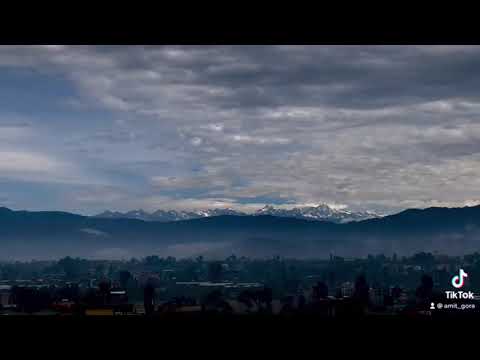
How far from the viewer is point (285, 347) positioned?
2607 millimetres

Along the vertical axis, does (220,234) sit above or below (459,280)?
above

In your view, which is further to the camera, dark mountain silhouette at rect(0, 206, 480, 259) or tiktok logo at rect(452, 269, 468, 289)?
dark mountain silhouette at rect(0, 206, 480, 259)

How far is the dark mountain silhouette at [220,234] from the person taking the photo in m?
108

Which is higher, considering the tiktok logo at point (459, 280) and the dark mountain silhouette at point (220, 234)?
the dark mountain silhouette at point (220, 234)

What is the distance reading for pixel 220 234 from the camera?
158m

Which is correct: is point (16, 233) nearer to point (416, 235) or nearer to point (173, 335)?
point (416, 235)

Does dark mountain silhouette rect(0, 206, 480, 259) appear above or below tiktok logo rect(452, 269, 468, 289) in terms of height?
above

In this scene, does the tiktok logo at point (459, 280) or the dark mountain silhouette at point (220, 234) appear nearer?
the tiktok logo at point (459, 280)

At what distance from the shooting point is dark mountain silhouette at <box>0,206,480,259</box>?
10788cm

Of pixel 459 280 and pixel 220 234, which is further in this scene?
pixel 220 234
